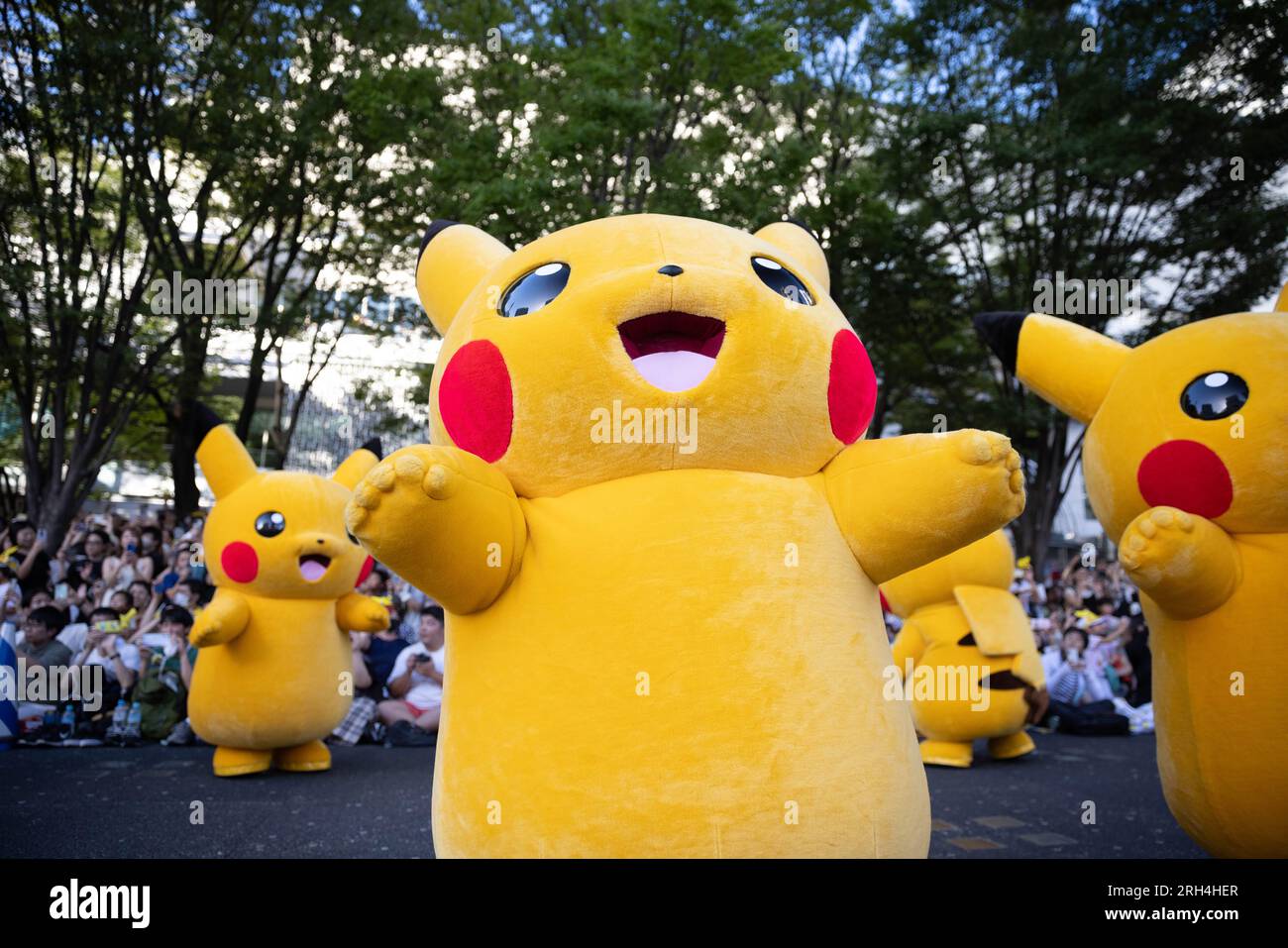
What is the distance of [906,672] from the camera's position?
25.4ft

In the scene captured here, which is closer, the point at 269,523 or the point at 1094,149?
the point at 269,523

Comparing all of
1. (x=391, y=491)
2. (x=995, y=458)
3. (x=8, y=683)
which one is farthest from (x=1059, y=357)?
(x=8, y=683)

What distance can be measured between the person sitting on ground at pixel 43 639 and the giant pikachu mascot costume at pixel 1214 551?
8.45 metres

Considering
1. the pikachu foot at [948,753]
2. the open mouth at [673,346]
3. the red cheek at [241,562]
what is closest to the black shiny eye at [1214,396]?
the open mouth at [673,346]

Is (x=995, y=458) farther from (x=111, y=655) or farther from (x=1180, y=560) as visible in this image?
(x=111, y=655)

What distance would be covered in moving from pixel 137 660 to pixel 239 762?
9.32ft

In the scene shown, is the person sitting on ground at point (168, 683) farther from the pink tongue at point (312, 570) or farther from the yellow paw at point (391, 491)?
the yellow paw at point (391, 491)

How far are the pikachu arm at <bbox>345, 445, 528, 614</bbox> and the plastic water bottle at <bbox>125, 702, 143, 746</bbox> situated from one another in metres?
7.27

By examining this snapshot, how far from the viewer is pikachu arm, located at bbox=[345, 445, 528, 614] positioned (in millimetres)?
2398

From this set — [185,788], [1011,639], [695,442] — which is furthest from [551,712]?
[1011,639]

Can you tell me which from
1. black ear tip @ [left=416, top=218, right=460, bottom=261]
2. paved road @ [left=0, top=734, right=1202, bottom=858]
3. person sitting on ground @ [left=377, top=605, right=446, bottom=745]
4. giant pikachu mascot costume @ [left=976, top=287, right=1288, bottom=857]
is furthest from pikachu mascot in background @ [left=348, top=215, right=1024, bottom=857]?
person sitting on ground @ [left=377, top=605, right=446, bottom=745]

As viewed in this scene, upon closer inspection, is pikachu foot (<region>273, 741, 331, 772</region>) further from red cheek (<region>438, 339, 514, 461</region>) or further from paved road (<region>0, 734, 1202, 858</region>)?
red cheek (<region>438, 339, 514, 461</region>)

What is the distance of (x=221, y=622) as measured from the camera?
611 cm

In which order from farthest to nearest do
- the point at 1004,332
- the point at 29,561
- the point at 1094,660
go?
the point at 1094,660 < the point at 29,561 < the point at 1004,332
